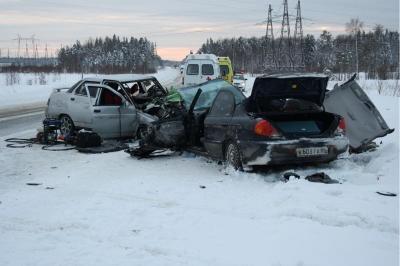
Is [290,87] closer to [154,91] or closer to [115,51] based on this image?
[154,91]

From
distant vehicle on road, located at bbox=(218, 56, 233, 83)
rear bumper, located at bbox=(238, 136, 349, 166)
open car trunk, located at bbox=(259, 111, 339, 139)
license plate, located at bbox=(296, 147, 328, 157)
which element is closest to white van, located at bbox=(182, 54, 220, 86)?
distant vehicle on road, located at bbox=(218, 56, 233, 83)

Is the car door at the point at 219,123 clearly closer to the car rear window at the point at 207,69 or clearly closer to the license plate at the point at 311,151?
the license plate at the point at 311,151

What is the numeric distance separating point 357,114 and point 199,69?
1449 centimetres

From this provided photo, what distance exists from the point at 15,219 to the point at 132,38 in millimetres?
185912

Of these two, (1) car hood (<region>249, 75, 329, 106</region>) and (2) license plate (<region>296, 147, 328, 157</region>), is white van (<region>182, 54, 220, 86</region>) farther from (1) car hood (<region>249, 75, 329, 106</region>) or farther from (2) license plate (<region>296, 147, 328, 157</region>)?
(2) license plate (<region>296, 147, 328, 157</region>)

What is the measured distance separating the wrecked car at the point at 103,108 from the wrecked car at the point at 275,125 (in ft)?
11.4

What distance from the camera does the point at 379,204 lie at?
5973 mm

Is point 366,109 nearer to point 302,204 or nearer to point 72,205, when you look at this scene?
point 302,204

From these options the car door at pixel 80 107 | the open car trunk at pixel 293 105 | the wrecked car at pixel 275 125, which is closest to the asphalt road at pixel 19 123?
the car door at pixel 80 107

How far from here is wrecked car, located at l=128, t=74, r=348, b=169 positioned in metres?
7.92

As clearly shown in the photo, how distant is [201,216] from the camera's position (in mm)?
6062

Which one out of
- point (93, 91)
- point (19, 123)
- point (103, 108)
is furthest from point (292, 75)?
point (19, 123)

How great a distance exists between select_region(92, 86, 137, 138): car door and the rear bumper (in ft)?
16.5

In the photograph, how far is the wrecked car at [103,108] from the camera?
41.3 feet
